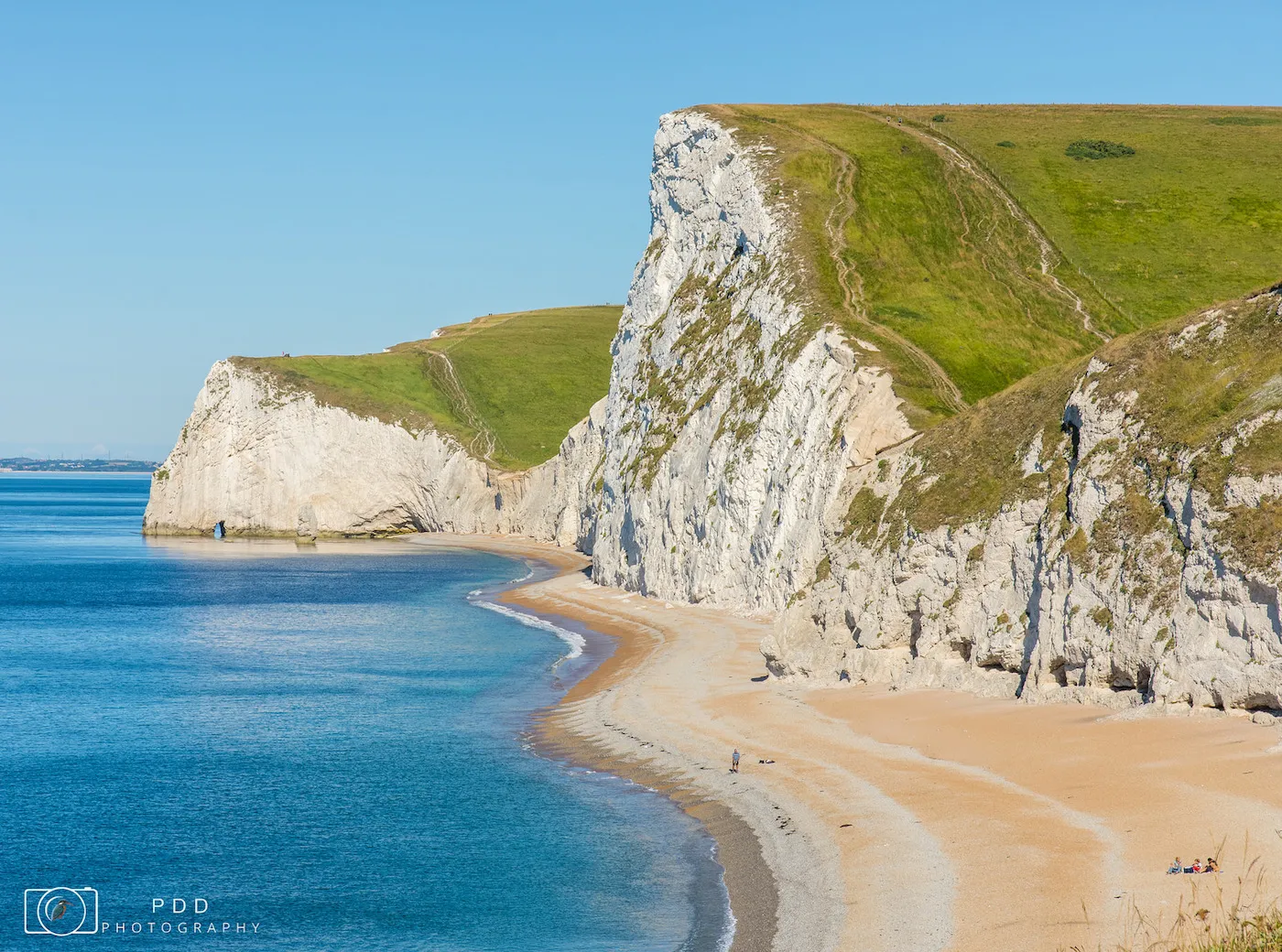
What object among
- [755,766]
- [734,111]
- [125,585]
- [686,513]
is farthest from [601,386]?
[755,766]

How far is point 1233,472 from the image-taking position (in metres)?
31.1

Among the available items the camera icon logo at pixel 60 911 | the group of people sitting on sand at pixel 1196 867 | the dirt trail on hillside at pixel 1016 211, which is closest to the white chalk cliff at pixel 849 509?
the group of people sitting on sand at pixel 1196 867

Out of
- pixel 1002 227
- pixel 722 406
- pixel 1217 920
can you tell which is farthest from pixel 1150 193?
pixel 1217 920

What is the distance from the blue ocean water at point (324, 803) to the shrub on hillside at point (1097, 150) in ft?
219

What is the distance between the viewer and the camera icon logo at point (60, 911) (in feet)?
78.0

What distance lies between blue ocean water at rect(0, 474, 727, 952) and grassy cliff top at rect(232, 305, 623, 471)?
78760 millimetres

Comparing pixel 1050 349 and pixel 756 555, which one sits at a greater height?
pixel 1050 349

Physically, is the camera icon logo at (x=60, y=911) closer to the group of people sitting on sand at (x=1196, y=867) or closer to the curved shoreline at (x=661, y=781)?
the curved shoreline at (x=661, y=781)

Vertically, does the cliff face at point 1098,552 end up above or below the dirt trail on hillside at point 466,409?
below

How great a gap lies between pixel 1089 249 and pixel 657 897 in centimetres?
7495

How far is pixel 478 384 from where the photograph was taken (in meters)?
159

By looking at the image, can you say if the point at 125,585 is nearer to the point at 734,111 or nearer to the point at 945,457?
the point at 734,111

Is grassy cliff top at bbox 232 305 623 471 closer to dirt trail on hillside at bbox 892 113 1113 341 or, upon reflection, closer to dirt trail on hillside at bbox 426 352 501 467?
dirt trail on hillside at bbox 426 352 501 467

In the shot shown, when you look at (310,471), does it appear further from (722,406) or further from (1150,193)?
(1150,193)
